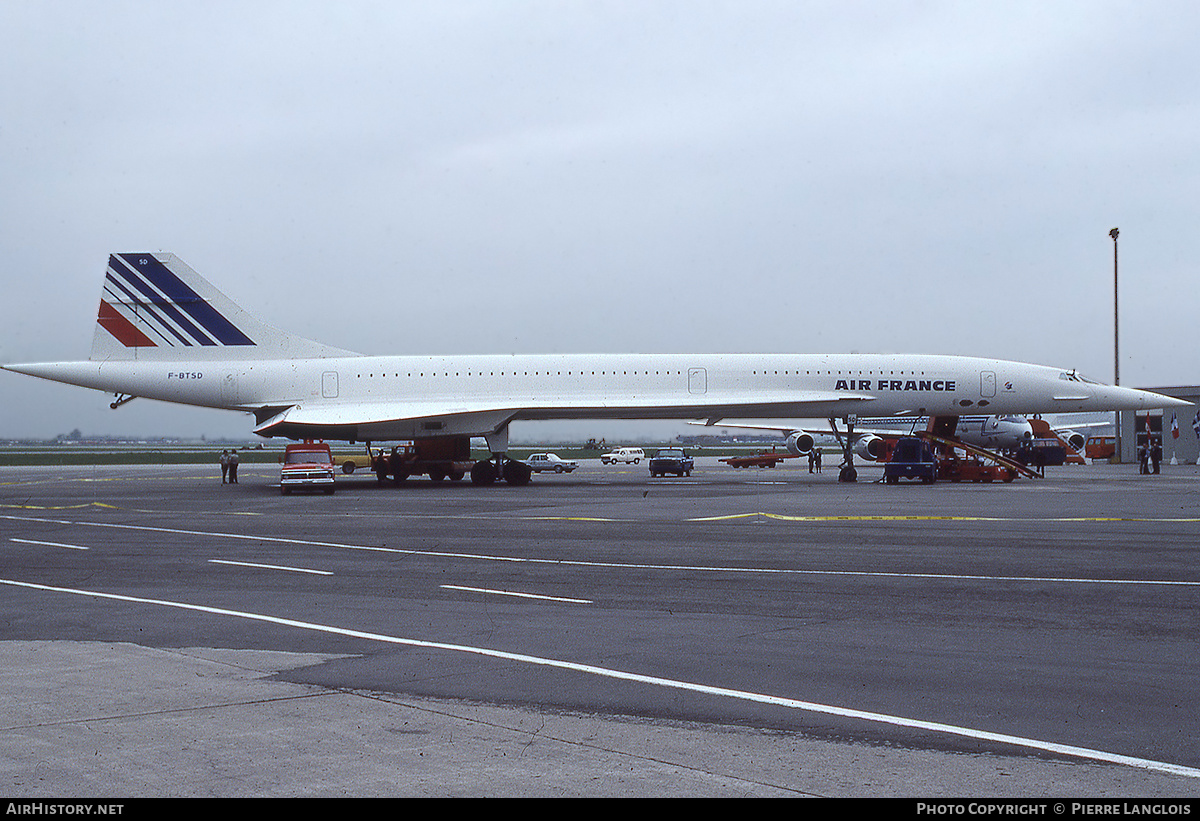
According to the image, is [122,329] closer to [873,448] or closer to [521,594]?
[521,594]

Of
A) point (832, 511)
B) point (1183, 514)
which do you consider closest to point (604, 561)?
point (832, 511)

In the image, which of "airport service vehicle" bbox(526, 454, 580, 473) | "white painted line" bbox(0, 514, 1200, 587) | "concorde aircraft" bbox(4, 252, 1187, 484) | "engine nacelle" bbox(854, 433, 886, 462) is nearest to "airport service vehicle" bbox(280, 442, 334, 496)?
"concorde aircraft" bbox(4, 252, 1187, 484)

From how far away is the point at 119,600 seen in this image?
10750 millimetres

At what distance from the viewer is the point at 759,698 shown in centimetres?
637

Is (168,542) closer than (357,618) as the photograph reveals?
No

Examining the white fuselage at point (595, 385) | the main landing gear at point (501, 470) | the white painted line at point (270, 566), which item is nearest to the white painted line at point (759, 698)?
the white painted line at point (270, 566)

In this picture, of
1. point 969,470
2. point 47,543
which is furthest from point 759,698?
point 969,470

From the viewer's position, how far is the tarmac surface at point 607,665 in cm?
489

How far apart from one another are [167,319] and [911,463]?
25.9 metres

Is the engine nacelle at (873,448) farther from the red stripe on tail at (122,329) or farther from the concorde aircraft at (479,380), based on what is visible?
the red stripe on tail at (122,329)

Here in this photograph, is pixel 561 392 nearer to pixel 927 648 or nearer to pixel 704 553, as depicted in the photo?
pixel 704 553

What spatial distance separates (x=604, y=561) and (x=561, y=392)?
857 inches

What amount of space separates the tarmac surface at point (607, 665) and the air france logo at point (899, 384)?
1836 cm

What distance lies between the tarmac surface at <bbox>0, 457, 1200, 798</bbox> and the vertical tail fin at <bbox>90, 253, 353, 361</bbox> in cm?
1982
